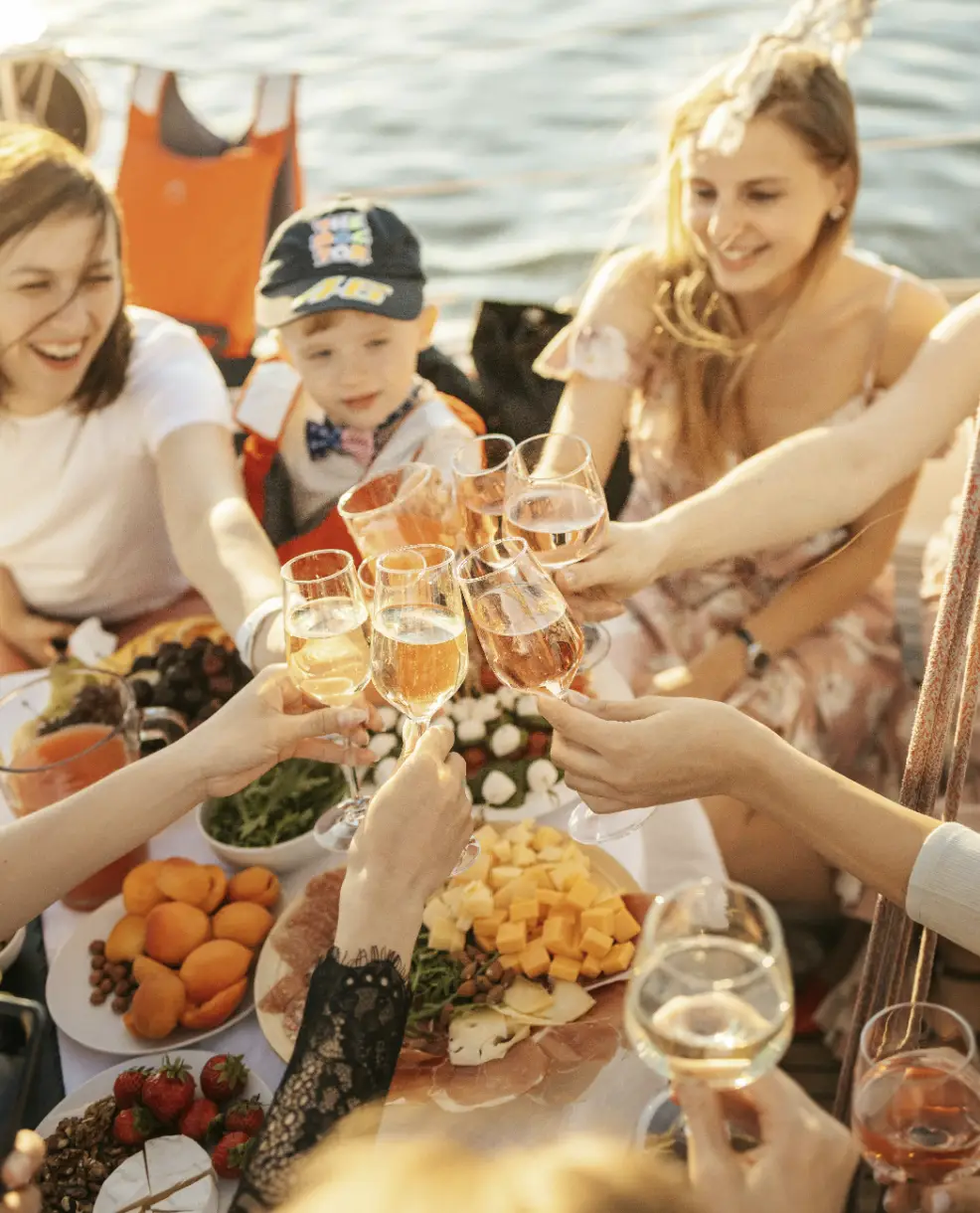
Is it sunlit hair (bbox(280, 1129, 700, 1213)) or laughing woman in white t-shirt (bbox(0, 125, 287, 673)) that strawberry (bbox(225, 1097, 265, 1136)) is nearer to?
sunlit hair (bbox(280, 1129, 700, 1213))

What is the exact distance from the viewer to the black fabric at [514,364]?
2174 mm

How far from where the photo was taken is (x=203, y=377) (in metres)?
1.93

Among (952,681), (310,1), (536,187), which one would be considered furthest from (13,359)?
(310,1)

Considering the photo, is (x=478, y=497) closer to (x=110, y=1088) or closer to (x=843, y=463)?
(x=843, y=463)

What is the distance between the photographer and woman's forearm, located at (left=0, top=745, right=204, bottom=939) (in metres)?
1.20

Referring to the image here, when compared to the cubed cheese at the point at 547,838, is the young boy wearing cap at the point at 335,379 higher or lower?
higher

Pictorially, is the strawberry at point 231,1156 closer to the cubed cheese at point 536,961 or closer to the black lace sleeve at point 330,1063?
the black lace sleeve at point 330,1063

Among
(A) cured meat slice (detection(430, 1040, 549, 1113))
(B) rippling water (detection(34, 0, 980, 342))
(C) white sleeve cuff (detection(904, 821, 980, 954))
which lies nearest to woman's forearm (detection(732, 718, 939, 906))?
(C) white sleeve cuff (detection(904, 821, 980, 954))

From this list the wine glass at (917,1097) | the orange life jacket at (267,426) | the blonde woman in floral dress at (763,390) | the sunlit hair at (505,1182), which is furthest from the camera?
the orange life jacket at (267,426)

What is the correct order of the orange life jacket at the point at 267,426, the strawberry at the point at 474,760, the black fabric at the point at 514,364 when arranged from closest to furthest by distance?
1. the strawberry at the point at 474,760
2. the orange life jacket at the point at 267,426
3. the black fabric at the point at 514,364

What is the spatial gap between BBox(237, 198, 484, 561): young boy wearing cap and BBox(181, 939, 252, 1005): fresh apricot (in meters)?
0.79

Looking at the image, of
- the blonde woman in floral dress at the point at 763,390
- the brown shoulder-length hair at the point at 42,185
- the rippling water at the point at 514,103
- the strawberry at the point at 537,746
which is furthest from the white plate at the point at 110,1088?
the rippling water at the point at 514,103

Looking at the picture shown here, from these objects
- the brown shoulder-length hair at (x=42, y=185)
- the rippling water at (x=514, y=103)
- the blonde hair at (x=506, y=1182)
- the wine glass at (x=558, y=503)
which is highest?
the brown shoulder-length hair at (x=42, y=185)

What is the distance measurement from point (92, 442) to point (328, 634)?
94 cm
